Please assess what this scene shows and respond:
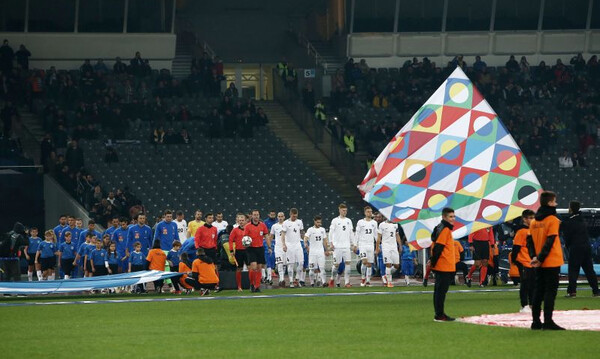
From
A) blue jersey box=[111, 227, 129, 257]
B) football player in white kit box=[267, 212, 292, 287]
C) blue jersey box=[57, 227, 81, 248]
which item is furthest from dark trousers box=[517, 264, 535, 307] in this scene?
blue jersey box=[57, 227, 81, 248]

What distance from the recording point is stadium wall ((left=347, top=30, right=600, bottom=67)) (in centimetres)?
5322

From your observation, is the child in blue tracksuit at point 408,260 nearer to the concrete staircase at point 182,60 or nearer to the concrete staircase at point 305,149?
the concrete staircase at point 305,149

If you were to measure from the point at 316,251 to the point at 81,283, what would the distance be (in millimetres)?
6642

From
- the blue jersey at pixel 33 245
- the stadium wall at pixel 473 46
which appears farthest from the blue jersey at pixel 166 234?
the stadium wall at pixel 473 46

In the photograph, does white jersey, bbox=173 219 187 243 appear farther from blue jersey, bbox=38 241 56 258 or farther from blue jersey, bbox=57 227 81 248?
blue jersey, bbox=38 241 56 258

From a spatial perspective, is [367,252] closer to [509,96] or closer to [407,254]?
[407,254]

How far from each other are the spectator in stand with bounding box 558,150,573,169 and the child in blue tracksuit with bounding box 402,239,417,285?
13701 mm

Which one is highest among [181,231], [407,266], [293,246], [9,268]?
[181,231]

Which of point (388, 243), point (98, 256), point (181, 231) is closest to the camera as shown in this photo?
point (98, 256)

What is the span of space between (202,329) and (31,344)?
283 cm

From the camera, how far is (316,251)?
32250 mm

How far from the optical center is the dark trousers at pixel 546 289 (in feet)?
56.4

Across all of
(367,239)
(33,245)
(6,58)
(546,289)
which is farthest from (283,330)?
(6,58)

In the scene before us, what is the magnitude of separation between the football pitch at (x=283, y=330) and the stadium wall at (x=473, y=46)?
26969mm
